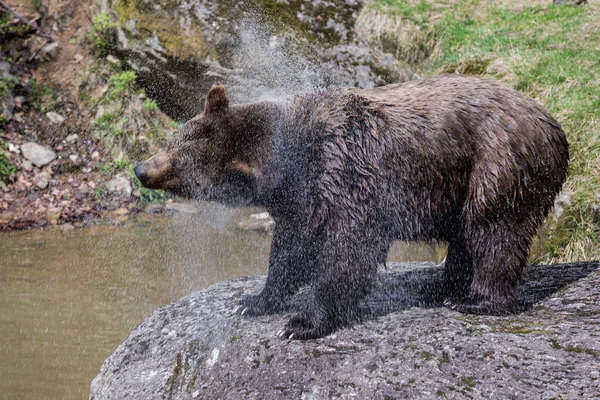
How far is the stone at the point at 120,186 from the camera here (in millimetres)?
9961

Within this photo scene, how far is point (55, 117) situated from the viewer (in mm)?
10688

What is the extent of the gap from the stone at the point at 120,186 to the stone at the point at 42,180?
857 mm

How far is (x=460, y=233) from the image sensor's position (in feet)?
14.0

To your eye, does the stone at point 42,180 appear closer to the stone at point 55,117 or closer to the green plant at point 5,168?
the green plant at point 5,168

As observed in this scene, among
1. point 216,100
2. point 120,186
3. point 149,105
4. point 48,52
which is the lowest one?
point 120,186

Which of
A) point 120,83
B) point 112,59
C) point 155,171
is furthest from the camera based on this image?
point 112,59

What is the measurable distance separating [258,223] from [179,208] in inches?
49.8

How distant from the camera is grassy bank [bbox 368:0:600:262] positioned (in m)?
6.61

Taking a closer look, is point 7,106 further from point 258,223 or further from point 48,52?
point 258,223

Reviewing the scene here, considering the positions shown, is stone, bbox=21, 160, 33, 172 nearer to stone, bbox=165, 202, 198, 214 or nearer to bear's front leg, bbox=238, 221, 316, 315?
stone, bbox=165, 202, 198, 214

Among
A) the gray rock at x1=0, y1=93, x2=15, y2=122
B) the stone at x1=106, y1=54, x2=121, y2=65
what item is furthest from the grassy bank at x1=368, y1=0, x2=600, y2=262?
the gray rock at x1=0, y1=93, x2=15, y2=122

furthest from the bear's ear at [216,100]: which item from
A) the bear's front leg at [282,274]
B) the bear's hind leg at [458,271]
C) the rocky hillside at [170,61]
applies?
the rocky hillside at [170,61]

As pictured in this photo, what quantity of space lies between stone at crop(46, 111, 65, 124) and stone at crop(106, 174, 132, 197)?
4.85 feet

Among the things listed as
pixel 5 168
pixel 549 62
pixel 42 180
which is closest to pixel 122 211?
pixel 42 180
